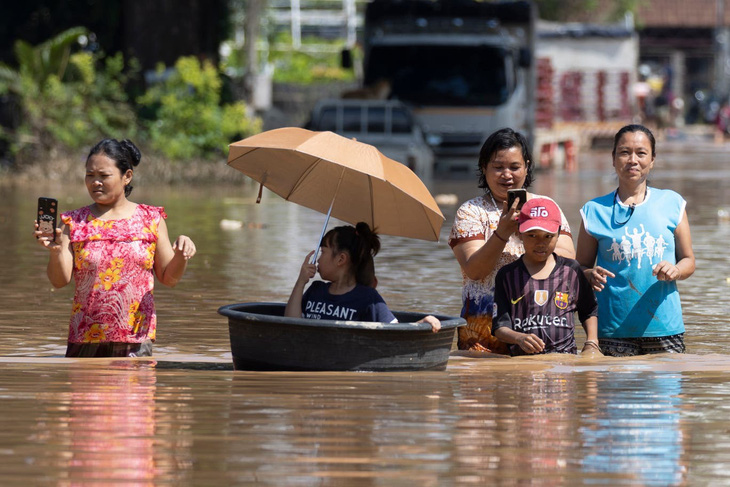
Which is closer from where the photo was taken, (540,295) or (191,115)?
(540,295)

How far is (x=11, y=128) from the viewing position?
91.0 ft

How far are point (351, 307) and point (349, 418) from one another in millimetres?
1187

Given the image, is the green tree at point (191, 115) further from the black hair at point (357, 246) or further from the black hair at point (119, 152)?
the black hair at point (357, 246)

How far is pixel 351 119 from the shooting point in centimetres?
2584

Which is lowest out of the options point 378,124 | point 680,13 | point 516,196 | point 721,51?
point 516,196

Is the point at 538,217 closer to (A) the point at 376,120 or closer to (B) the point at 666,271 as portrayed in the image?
(B) the point at 666,271

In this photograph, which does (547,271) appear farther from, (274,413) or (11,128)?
(11,128)

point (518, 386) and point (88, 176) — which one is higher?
point (88, 176)

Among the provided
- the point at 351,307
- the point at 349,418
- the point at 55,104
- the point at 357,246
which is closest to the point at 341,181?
the point at 357,246

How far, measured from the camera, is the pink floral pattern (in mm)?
6941

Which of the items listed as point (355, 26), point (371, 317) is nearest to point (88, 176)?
point (371, 317)

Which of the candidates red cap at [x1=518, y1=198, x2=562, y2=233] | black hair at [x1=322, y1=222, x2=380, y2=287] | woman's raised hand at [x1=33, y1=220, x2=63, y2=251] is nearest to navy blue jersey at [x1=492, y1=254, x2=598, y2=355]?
red cap at [x1=518, y1=198, x2=562, y2=233]

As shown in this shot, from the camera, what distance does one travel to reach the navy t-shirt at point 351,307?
704cm

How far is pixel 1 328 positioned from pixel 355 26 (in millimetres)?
47534
